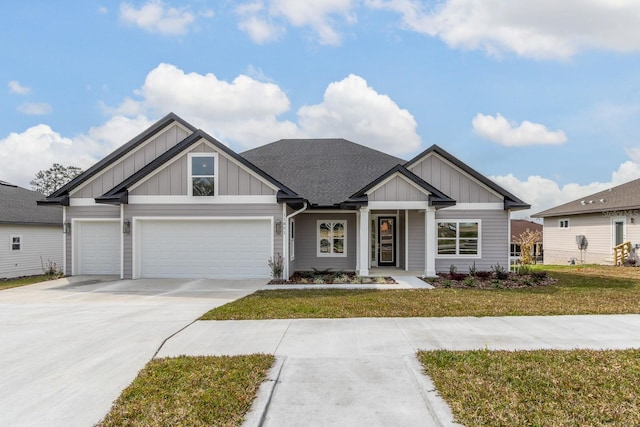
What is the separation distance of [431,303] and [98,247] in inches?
495

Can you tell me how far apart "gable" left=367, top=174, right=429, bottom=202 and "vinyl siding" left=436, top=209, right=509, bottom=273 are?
2102 mm

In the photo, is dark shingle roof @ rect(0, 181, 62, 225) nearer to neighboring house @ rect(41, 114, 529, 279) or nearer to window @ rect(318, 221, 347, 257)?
neighboring house @ rect(41, 114, 529, 279)

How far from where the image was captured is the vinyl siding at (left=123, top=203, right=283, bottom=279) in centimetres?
1267

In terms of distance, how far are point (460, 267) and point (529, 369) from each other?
10.6 meters

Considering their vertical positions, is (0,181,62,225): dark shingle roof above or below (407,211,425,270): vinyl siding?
above

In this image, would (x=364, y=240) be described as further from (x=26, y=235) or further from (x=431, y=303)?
(x=26, y=235)

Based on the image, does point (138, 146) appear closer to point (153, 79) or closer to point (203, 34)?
point (153, 79)

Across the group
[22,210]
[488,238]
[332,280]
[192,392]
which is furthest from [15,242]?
[488,238]

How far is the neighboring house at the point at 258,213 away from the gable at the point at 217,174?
3cm

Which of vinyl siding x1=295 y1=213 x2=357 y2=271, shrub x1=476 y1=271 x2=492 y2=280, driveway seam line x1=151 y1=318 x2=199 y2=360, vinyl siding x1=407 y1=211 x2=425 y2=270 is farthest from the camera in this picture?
vinyl siding x1=295 y1=213 x2=357 y2=271

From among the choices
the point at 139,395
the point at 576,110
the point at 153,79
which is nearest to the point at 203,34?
the point at 153,79

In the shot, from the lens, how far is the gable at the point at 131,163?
46.6ft

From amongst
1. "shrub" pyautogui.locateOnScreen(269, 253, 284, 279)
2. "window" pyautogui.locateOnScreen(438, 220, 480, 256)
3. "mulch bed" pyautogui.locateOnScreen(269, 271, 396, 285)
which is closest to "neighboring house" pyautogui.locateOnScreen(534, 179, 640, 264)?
"window" pyautogui.locateOnScreen(438, 220, 480, 256)

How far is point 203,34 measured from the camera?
12.3 m
